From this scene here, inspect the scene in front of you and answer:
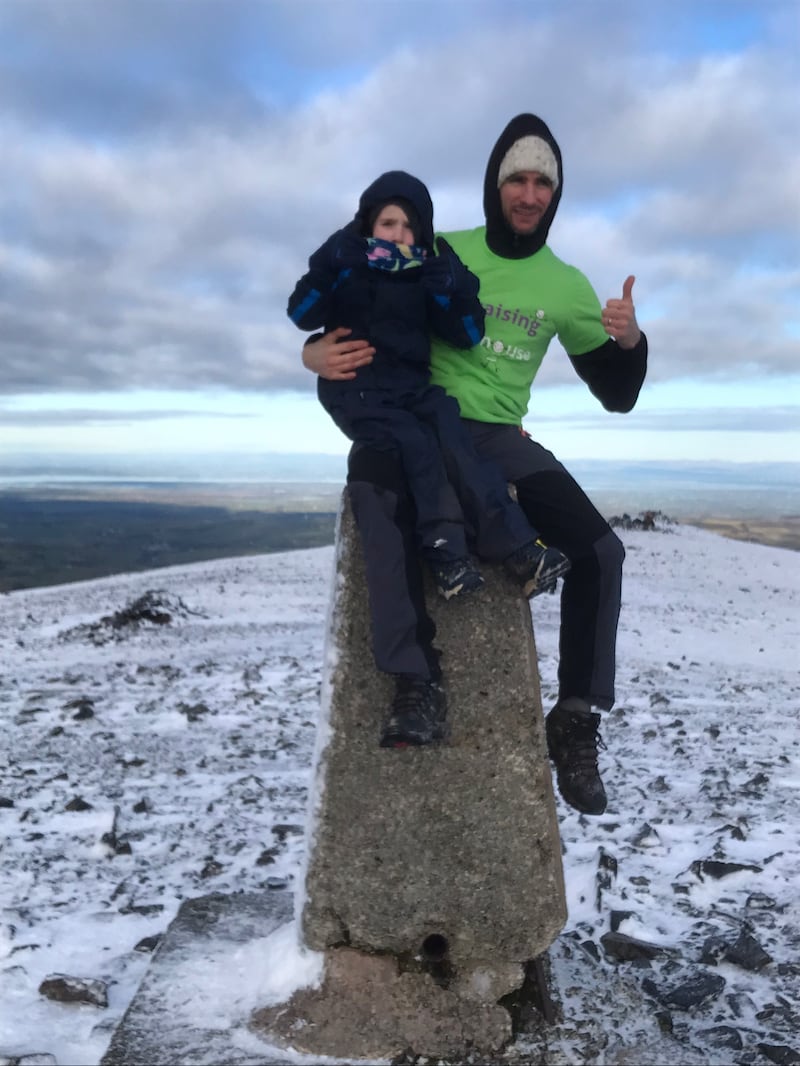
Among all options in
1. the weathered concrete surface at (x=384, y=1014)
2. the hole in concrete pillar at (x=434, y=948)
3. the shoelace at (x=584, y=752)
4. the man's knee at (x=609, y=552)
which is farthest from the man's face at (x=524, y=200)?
the weathered concrete surface at (x=384, y=1014)

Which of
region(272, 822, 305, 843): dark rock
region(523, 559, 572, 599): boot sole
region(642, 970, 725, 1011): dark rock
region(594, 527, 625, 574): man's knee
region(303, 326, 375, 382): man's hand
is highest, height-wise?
region(303, 326, 375, 382): man's hand

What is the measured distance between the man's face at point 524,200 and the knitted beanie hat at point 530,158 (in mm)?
23

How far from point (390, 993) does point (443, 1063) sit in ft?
1.02

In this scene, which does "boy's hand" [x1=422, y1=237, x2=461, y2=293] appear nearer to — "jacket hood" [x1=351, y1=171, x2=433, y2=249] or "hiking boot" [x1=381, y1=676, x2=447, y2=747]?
"jacket hood" [x1=351, y1=171, x2=433, y2=249]

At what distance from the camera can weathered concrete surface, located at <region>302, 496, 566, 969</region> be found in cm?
352

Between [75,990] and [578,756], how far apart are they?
2349 mm

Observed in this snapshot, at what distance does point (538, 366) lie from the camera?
13.0ft

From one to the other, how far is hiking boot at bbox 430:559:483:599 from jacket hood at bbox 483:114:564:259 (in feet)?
4.83

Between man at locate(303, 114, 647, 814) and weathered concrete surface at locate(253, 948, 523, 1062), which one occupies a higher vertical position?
man at locate(303, 114, 647, 814)

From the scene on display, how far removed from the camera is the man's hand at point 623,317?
3742 millimetres

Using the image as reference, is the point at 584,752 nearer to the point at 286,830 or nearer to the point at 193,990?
the point at 193,990

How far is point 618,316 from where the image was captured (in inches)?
147

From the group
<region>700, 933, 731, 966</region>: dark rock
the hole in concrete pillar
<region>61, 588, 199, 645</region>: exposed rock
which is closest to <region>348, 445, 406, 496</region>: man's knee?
the hole in concrete pillar

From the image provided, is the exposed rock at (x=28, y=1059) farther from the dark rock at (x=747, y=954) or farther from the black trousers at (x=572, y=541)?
the dark rock at (x=747, y=954)
